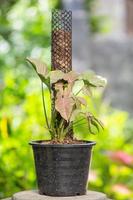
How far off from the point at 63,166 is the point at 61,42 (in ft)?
1.84

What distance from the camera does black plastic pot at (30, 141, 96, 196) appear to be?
331 centimetres

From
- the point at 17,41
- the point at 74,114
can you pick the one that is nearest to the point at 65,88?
the point at 74,114

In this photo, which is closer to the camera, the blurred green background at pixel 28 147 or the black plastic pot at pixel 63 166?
the black plastic pot at pixel 63 166

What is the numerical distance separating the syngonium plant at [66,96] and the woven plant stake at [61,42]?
89 mm

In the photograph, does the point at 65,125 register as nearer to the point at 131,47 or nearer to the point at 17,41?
the point at 17,41

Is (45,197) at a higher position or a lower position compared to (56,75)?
lower

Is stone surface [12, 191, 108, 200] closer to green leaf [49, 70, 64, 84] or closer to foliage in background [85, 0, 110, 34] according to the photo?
green leaf [49, 70, 64, 84]

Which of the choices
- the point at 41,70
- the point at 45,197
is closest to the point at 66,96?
the point at 41,70

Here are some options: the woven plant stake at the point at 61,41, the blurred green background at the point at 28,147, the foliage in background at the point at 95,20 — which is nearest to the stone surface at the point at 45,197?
the woven plant stake at the point at 61,41

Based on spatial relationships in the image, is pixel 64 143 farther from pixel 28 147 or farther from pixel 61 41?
pixel 28 147

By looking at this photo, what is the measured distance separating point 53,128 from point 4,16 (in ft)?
20.9

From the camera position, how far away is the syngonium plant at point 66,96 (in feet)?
11.0

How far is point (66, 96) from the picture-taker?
3.37 metres

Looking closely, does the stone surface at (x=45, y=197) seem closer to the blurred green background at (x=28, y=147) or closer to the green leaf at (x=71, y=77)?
the green leaf at (x=71, y=77)
